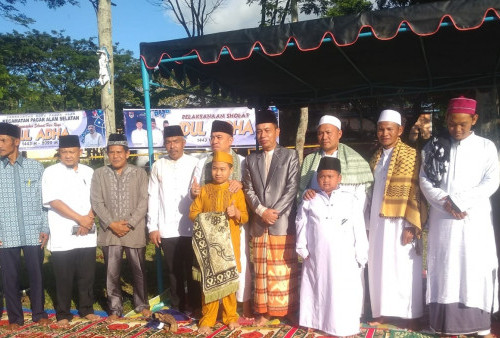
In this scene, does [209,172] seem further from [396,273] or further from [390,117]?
[396,273]

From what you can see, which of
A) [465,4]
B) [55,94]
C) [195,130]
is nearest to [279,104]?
[465,4]

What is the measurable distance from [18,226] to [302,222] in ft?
8.95

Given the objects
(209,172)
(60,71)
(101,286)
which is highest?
(60,71)

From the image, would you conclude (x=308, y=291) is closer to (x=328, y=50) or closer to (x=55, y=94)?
(x=328, y=50)

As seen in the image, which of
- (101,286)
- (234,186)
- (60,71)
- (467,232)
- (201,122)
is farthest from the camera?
(60,71)

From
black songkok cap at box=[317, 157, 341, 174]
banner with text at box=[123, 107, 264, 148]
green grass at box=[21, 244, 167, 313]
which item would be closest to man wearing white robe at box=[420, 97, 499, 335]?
black songkok cap at box=[317, 157, 341, 174]

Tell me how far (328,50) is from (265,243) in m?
2.44

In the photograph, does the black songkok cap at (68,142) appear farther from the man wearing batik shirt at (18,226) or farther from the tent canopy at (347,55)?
the tent canopy at (347,55)

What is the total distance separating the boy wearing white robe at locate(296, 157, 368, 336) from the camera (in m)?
3.67

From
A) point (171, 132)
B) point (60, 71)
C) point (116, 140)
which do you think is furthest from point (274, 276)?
point (60, 71)

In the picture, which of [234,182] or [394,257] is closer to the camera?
[394,257]

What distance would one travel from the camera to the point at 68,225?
4332 mm

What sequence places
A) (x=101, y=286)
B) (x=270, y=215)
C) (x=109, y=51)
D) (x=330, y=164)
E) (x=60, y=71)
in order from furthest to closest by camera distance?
(x=60, y=71)
(x=109, y=51)
(x=101, y=286)
(x=270, y=215)
(x=330, y=164)

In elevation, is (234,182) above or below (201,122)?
below
